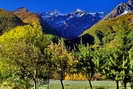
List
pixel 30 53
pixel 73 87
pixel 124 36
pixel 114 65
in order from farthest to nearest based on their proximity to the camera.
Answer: pixel 73 87 → pixel 124 36 → pixel 114 65 → pixel 30 53

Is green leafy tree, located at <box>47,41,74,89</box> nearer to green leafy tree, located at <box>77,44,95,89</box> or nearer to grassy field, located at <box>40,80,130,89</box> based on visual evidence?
green leafy tree, located at <box>77,44,95,89</box>

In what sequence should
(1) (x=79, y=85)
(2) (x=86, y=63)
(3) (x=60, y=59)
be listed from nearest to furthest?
(3) (x=60, y=59)
(2) (x=86, y=63)
(1) (x=79, y=85)

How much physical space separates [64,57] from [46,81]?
14798 mm

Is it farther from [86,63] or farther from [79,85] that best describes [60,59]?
[79,85]

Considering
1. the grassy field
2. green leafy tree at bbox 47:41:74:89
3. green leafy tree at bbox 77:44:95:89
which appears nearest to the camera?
green leafy tree at bbox 47:41:74:89

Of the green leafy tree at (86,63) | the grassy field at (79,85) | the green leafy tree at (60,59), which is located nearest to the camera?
the green leafy tree at (60,59)

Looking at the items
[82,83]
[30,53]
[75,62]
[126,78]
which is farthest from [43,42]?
[82,83]

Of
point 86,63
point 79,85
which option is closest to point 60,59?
point 86,63

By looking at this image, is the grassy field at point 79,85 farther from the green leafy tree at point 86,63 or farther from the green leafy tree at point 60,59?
the green leafy tree at point 60,59

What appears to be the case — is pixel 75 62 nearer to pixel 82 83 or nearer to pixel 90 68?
pixel 90 68

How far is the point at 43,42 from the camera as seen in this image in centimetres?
7631

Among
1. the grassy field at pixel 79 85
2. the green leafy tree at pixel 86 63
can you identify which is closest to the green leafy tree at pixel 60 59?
the green leafy tree at pixel 86 63

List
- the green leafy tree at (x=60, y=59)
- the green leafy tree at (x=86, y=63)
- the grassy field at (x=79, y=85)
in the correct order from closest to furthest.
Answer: the green leafy tree at (x=60, y=59), the green leafy tree at (x=86, y=63), the grassy field at (x=79, y=85)

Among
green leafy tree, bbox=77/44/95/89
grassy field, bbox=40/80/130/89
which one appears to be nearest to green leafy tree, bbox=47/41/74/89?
green leafy tree, bbox=77/44/95/89
